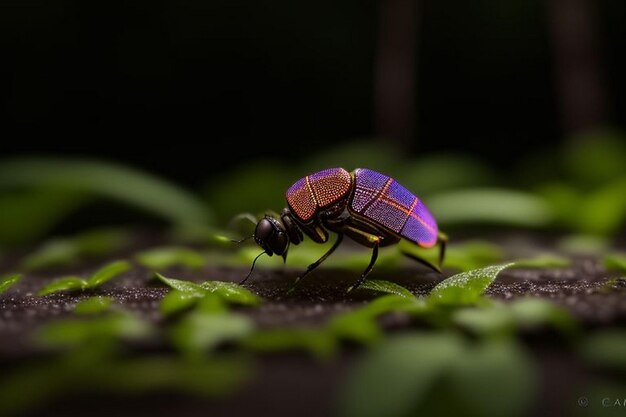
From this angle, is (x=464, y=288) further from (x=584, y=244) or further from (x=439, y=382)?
(x=584, y=244)

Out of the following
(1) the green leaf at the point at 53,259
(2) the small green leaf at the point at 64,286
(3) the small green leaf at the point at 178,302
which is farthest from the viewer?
(1) the green leaf at the point at 53,259

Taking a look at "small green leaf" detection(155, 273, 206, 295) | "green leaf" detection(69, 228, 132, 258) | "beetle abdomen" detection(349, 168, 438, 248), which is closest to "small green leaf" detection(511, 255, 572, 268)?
"beetle abdomen" detection(349, 168, 438, 248)

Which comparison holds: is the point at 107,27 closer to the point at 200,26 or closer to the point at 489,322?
the point at 200,26

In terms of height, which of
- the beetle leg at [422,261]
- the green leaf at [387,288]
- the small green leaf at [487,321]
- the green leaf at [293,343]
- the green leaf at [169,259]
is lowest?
the green leaf at [169,259]

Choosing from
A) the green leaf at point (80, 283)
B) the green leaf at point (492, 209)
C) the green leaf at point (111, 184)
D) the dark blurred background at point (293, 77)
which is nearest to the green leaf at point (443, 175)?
the dark blurred background at point (293, 77)

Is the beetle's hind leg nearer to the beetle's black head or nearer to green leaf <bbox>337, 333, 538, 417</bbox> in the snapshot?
the beetle's black head

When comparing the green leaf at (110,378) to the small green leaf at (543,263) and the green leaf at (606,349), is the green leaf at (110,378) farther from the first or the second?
the small green leaf at (543,263)
